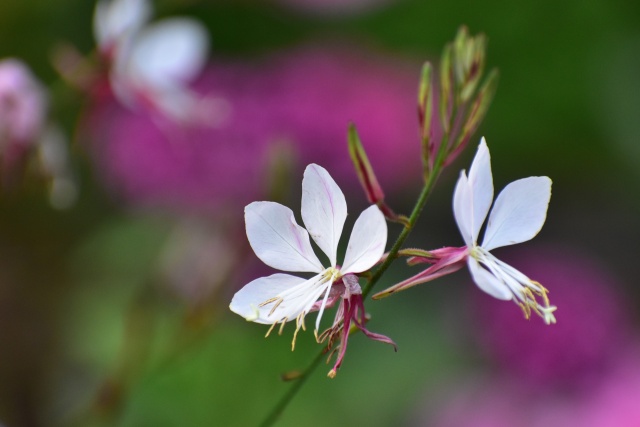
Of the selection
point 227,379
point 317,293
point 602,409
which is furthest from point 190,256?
point 317,293

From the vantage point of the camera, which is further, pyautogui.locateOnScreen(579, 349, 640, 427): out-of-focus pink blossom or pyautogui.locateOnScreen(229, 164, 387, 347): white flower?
pyautogui.locateOnScreen(579, 349, 640, 427): out-of-focus pink blossom

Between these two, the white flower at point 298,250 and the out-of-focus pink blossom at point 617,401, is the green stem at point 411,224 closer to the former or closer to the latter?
the white flower at point 298,250

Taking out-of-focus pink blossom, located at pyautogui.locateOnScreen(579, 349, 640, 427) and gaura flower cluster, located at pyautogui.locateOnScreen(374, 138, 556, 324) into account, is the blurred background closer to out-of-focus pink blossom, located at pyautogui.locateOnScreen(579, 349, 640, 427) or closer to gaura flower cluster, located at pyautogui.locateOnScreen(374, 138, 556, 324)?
out-of-focus pink blossom, located at pyautogui.locateOnScreen(579, 349, 640, 427)

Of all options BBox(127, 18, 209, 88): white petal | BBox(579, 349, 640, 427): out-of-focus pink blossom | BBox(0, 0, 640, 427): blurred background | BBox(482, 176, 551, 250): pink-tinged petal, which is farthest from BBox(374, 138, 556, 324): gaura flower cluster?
BBox(579, 349, 640, 427): out-of-focus pink blossom

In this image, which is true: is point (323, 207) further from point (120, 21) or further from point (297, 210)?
point (297, 210)

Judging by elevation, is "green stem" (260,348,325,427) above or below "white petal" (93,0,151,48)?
below

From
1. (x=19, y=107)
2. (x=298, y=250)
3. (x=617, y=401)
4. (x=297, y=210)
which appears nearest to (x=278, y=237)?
(x=298, y=250)

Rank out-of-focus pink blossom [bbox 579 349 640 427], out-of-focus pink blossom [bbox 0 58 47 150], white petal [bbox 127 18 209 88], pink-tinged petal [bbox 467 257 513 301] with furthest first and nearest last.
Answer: out-of-focus pink blossom [bbox 579 349 640 427] → white petal [bbox 127 18 209 88] → out-of-focus pink blossom [bbox 0 58 47 150] → pink-tinged petal [bbox 467 257 513 301]

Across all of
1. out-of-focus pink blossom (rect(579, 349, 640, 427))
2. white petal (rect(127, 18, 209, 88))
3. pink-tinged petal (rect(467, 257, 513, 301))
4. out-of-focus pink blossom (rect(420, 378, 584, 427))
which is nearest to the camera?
pink-tinged petal (rect(467, 257, 513, 301))
